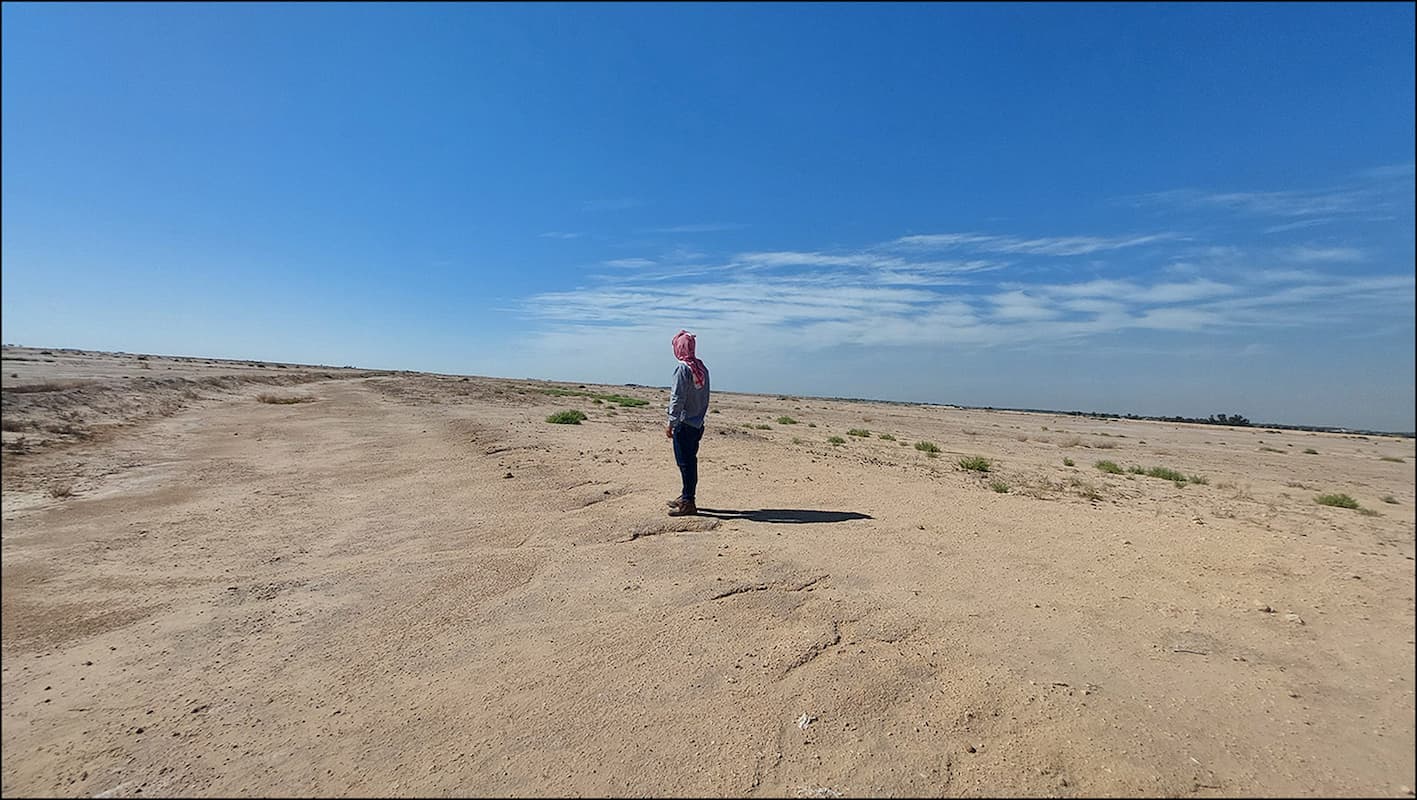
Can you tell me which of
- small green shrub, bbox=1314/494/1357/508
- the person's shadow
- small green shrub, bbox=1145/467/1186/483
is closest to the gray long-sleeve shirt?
the person's shadow

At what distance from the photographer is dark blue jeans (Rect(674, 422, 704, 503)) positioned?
7.47 m

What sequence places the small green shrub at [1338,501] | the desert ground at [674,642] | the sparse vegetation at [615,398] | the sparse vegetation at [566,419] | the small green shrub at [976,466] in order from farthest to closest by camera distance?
the sparse vegetation at [615,398], the sparse vegetation at [566,419], the small green shrub at [976,466], the small green shrub at [1338,501], the desert ground at [674,642]

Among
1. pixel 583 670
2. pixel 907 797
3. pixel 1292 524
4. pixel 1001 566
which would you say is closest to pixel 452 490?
pixel 583 670

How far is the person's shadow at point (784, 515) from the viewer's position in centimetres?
741

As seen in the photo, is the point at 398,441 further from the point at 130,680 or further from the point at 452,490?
the point at 130,680

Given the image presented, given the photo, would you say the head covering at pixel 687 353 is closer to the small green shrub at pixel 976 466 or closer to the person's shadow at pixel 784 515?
the person's shadow at pixel 784 515

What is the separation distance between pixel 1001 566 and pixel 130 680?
627 centimetres

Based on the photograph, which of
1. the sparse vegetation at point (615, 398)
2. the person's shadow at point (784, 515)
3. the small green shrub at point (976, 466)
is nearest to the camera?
the person's shadow at point (784, 515)

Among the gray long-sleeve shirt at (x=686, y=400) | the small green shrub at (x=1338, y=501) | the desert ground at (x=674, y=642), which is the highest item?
the gray long-sleeve shirt at (x=686, y=400)

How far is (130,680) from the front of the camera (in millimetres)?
3428

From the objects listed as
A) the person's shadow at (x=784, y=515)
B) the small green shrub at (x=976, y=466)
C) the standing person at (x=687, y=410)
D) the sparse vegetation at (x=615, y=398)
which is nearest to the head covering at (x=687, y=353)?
the standing person at (x=687, y=410)

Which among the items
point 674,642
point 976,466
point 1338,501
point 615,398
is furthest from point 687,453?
point 615,398

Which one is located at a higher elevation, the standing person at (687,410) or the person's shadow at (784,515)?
the standing person at (687,410)

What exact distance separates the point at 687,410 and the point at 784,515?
1.79 metres
